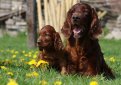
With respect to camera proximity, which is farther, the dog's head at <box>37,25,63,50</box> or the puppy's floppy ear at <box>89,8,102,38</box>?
the dog's head at <box>37,25,63,50</box>

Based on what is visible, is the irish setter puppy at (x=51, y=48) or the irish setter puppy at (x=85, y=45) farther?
the irish setter puppy at (x=51, y=48)

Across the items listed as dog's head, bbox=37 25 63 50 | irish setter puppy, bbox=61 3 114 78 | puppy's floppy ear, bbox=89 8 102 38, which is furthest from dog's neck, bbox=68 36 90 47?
dog's head, bbox=37 25 63 50

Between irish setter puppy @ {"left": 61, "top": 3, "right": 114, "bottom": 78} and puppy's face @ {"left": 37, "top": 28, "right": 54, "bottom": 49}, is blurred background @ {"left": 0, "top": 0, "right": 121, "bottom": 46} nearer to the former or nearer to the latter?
puppy's face @ {"left": 37, "top": 28, "right": 54, "bottom": 49}

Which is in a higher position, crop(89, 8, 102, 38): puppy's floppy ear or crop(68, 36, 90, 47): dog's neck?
crop(89, 8, 102, 38): puppy's floppy ear

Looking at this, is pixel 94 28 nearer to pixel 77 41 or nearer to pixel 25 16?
pixel 77 41

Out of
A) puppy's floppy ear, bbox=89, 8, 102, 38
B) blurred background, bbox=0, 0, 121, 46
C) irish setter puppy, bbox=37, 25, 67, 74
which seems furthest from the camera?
blurred background, bbox=0, 0, 121, 46

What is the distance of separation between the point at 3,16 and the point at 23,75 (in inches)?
712

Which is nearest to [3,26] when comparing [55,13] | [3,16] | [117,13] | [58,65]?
[3,16]

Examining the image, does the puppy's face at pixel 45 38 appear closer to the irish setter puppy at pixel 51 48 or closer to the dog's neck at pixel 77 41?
the irish setter puppy at pixel 51 48

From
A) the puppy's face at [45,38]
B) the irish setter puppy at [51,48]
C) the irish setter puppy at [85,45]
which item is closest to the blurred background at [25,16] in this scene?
the irish setter puppy at [51,48]

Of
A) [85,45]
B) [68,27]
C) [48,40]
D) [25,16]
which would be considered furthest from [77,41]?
[25,16]

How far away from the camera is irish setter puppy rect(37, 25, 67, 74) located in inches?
279

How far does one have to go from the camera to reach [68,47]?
6.91 meters

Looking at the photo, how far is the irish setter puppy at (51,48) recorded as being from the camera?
7078mm
